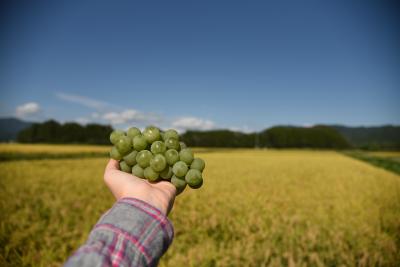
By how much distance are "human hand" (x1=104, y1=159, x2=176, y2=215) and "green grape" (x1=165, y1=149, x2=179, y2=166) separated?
0.52 ft

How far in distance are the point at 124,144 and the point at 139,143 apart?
112 mm

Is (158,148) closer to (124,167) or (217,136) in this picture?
(124,167)

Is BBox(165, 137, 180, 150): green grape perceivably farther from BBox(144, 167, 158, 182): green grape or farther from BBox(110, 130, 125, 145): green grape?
BBox(110, 130, 125, 145): green grape

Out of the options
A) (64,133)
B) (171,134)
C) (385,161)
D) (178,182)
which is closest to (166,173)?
(178,182)

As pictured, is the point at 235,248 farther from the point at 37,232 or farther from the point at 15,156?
the point at 15,156

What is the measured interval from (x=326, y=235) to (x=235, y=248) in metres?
2.48

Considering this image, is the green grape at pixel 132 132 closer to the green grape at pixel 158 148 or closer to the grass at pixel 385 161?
the green grape at pixel 158 148

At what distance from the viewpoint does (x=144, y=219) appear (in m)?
1.29

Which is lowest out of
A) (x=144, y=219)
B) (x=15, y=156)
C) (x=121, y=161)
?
(x=15, y=156)

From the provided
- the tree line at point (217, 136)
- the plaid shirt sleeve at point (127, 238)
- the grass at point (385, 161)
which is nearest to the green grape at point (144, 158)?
the plaid shirt sleeve at point (127, 238)

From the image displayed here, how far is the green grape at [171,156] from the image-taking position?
2066mm

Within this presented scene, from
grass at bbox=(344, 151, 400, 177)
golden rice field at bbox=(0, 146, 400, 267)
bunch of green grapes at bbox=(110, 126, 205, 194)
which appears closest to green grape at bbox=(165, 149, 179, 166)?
bunch of green grapes at bbox=(110, 126, 205, 194)

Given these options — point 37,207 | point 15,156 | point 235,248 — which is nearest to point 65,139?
point 15,156

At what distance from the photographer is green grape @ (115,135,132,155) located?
2098 millimetres
